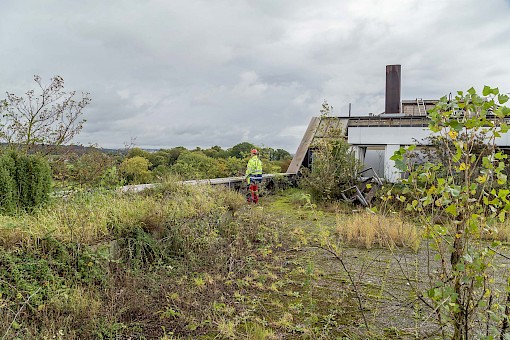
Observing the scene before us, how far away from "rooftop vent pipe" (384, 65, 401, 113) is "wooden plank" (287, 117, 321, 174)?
3.53 metres

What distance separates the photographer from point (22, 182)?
5195 millimetres

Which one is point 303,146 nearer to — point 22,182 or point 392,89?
point 392,89

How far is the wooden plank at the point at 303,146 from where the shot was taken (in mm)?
16828

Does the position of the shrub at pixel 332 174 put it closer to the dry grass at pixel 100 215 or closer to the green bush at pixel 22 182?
the dry grass at pixel 100 215

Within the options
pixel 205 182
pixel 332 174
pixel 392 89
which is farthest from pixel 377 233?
pixel 392 89

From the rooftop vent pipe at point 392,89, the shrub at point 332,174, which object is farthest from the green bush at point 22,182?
the rooftop vent pipe at point 392,89

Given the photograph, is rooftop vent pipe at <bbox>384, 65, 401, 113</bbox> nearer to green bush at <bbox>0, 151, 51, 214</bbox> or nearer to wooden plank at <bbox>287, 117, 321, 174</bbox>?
wooden plank at <bbox>287, 117, 321, 174</bbox>

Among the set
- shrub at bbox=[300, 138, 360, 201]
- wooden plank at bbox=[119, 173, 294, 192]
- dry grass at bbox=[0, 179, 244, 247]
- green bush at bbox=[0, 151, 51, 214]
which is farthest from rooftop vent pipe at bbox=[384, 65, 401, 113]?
green bush at bbox=[0, 151, 51, 214]

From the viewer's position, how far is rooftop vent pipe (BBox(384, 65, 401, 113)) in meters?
17.5

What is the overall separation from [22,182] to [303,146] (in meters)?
13.4

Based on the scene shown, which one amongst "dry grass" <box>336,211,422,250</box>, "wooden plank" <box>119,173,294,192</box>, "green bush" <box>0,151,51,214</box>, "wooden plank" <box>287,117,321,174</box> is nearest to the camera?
"green bush" <box>0,151,51,214</box>

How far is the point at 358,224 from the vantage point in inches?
273

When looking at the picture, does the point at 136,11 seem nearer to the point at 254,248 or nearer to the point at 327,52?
the point at 254,248

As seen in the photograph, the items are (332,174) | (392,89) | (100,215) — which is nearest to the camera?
(100,215)
